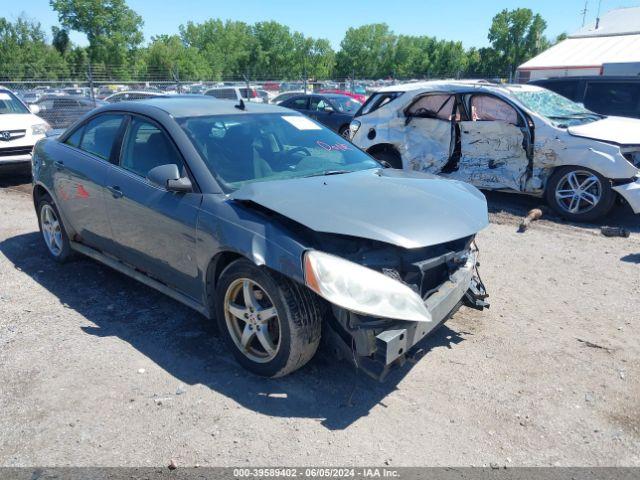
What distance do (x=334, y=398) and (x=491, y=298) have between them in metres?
2.11

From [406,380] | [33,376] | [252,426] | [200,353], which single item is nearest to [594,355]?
[406,380]

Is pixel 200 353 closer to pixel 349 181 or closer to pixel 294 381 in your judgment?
pixel 294 381

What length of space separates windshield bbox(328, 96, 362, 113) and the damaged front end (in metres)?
11.4

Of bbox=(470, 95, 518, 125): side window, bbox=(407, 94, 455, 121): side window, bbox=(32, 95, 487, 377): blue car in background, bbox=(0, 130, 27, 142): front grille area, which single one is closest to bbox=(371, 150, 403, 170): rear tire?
bbox=(407, 94, 455, 121): side window

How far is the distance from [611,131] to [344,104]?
8.51 meters

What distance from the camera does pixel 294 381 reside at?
10.6ft

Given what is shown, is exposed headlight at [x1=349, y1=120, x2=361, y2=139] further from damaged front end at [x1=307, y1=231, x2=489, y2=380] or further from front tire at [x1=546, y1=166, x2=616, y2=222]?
damaged front end at [x1=307, y1=231, x2=489, y2=380]

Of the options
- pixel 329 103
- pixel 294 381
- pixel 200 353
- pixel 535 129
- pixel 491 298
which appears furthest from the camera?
pixel 329 103

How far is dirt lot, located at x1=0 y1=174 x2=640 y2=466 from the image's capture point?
268 centimetres

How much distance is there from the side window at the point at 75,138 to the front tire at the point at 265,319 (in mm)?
2512

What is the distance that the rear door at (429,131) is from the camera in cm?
800

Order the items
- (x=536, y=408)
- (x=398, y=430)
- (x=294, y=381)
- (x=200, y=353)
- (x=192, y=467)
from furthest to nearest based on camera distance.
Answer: (x=200, y=353) → (x=294, y=381) → (x=536, y=408) → (x=398, y=430) → (x=192, y=467)

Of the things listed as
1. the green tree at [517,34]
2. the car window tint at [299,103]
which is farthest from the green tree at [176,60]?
the car window tint at [299,103]

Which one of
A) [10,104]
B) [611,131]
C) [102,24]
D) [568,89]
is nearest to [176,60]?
[102,24]
